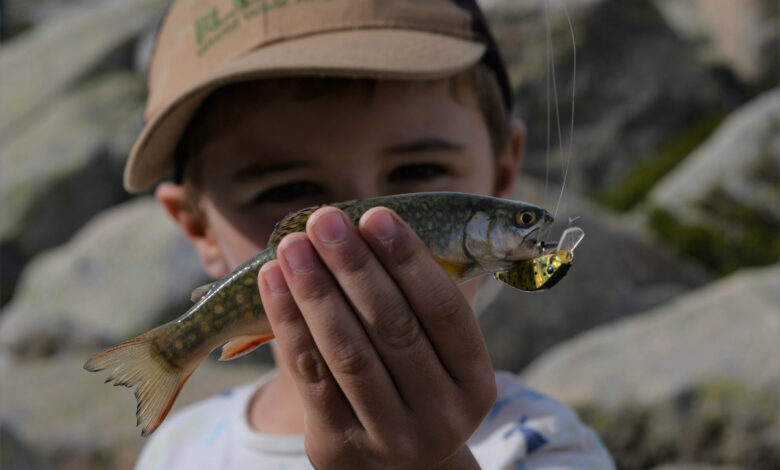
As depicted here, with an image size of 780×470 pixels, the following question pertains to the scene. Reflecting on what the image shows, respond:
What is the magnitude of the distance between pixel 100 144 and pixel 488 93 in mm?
14507

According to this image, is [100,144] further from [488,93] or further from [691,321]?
[488,93]

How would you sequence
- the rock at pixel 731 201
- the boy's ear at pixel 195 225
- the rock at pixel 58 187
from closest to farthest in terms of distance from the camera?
the boy's ear at pixel 195 225 < the rock at pixel 731 201 < the rock at pixel 58 187

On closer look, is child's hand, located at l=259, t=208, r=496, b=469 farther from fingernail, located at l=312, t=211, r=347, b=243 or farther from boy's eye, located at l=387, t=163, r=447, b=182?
boy's eye, located at l=387, t=163, r=447, b=182

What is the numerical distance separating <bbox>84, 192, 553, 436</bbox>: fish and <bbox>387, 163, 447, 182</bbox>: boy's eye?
0.79 meters

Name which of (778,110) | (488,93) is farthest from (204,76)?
(778,110)

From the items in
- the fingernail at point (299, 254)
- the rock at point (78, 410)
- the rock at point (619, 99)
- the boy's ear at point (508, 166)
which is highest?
the fingernail at point (299, 254)

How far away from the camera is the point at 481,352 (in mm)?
1592

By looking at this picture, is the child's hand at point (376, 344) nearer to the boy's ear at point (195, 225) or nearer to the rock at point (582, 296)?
the boy's ear at point (195, 225)

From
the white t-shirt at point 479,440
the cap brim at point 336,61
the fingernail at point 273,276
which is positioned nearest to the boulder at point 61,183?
the white t-shirt at point 479,440

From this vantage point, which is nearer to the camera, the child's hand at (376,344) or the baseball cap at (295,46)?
the child's hand at (376,344)

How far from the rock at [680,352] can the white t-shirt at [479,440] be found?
2.33 meters

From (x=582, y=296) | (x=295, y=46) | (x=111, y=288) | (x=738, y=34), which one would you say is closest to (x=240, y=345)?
(x=295, y=46)

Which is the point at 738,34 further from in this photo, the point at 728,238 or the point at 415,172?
the point at 415,172

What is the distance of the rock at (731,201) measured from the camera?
9.23m
